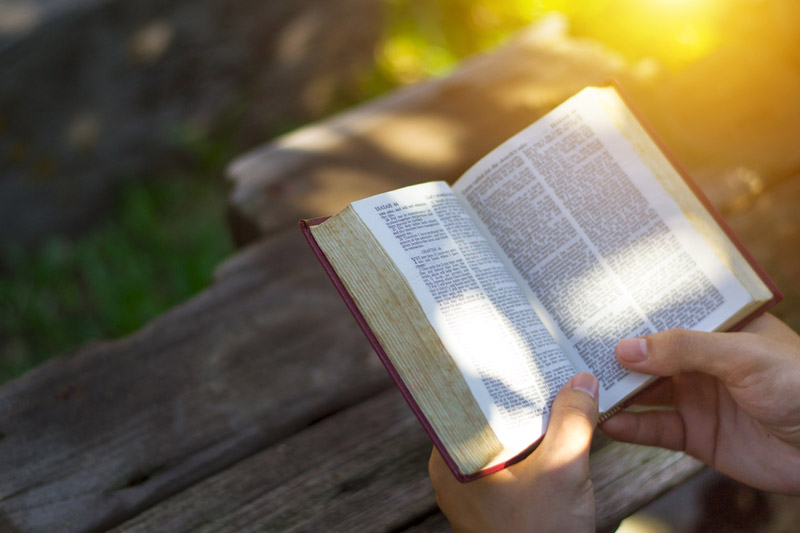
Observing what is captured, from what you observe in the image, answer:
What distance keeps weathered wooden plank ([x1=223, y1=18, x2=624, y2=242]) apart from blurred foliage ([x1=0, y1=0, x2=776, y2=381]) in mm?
397

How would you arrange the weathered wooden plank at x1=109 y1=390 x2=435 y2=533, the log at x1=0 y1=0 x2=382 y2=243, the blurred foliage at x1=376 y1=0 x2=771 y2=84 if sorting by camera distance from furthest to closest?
the log at x1=0 y1=0 x2=382 y2=243 < the blurred foliage at x1=376 y1=0 x2=771 y2=84 < the weathered wooden plank at x1=109 y1=390 x2=435 y2=533

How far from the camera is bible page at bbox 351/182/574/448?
3.02 ft

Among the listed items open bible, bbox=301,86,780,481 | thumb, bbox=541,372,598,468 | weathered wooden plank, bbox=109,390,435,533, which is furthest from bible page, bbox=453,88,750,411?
weathered wooden plank, bbox=109,390,435,533

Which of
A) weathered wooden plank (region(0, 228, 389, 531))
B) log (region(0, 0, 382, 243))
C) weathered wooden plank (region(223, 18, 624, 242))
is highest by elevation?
log (region(0, 0, 382, 243))

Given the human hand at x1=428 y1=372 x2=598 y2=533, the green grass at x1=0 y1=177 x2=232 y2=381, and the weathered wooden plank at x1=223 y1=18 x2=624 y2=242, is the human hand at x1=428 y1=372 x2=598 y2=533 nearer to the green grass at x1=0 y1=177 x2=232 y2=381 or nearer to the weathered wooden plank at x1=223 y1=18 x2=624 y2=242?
the weathered wooden plank at x1=223 y1=18 x2=624 y2=242

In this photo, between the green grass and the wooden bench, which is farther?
the green grass

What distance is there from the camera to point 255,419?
1.31 meters

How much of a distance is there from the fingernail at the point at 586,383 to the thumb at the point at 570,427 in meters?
0.01

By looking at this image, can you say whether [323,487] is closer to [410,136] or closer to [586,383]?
[586,383]

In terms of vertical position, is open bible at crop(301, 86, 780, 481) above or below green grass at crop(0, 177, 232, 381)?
below

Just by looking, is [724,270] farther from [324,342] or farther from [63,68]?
[63,68]

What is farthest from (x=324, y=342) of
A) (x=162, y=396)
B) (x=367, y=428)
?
(x=162, y=396)

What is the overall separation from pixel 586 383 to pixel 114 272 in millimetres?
1976

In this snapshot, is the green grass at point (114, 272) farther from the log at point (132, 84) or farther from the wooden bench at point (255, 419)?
the wooden bench at point (255, 419)
